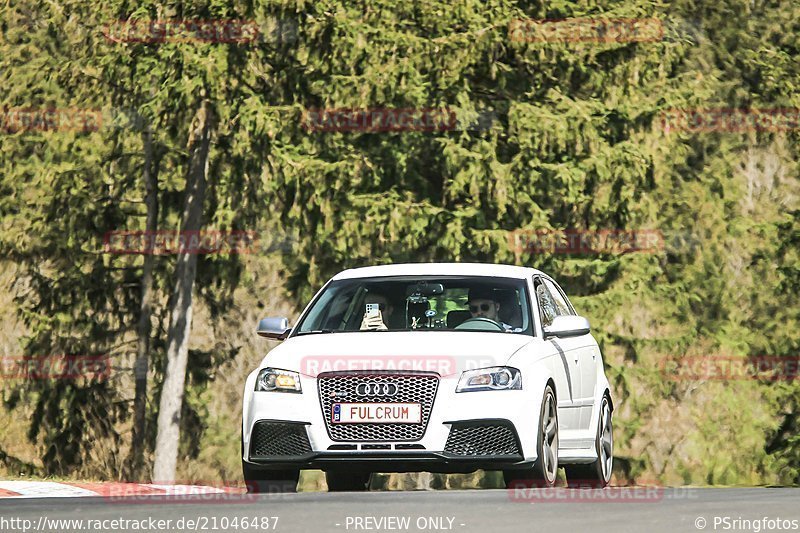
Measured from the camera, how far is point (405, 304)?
13625mm

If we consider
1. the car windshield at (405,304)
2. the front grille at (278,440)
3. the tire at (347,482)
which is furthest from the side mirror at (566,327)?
the tire at (347,482)

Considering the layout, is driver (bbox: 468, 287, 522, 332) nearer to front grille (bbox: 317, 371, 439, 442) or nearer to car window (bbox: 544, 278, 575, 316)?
car window (bbox: 544, 278, 575, 316)

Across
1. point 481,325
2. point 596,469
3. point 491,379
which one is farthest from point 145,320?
point 491,379

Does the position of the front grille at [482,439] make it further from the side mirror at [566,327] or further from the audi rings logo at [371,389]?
the side mirror at [566,327]

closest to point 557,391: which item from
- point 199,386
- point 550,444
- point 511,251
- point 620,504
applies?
point 550,444

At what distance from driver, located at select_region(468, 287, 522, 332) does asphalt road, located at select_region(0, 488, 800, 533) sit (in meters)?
2.04

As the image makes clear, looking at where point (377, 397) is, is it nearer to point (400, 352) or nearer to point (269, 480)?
point (400, 352)

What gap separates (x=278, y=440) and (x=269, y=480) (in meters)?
0.54

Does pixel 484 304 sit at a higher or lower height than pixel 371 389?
higher

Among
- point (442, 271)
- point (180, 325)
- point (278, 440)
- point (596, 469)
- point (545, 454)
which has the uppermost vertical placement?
point (442, 271)

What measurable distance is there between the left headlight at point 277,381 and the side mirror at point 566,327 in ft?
6.70

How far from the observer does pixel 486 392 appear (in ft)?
39.3

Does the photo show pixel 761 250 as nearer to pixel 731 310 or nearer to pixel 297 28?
pixel 731 310

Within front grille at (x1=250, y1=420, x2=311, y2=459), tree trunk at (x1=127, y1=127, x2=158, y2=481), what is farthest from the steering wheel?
tree trunk at (x1=127, y1=127, x2=158, y2=481)
